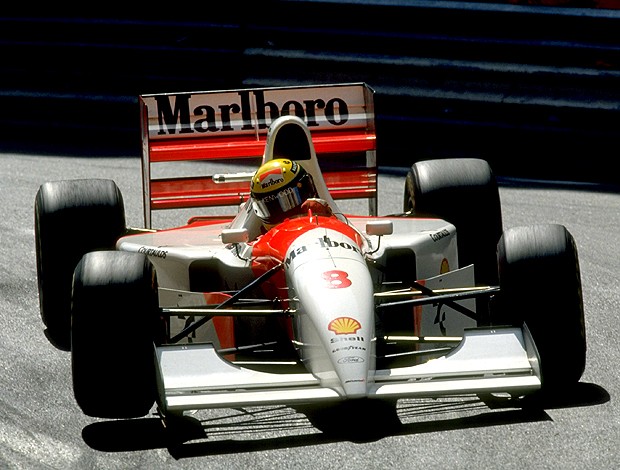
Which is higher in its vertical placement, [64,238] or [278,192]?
[278,192]

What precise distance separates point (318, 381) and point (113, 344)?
2.73ft

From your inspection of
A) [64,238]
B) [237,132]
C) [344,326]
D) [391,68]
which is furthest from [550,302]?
[391,68]

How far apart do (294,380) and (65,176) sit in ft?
20.9

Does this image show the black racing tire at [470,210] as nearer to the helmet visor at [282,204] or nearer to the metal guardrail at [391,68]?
the helmet visor at [282,204]

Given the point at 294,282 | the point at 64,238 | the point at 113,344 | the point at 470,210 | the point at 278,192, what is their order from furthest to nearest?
1. the point at 470,210
2. the point at 64,238
3. the point at 278,192
4. the point at 294,282
5. the point at 113,344

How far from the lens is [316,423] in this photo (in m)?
6.08

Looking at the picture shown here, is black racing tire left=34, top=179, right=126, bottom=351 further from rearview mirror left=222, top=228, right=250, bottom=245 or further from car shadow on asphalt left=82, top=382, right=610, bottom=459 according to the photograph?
car shadow on asphalt left=82, top=382, right=610, bottom=459

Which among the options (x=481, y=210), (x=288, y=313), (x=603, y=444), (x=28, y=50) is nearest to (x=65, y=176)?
(x=28, y=50)

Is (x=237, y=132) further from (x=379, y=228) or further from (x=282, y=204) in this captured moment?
(x=379, y=228)

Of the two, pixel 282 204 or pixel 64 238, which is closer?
pixel 282 204

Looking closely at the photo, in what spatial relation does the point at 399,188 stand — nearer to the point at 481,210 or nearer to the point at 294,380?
the point at 481,210

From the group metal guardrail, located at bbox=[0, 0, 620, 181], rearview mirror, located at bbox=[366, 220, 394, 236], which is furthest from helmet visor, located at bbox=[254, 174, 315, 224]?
metal guardrail, located at bbox=[0, 0, 620, 181]

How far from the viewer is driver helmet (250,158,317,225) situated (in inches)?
286

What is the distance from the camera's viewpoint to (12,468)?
553 centimetres
